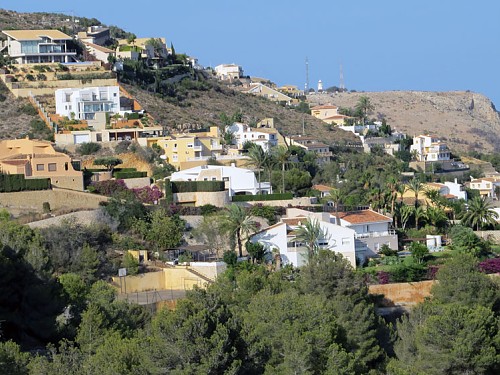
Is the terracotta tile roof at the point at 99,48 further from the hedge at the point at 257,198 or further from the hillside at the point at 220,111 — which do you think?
the hedge at the point at 257,198

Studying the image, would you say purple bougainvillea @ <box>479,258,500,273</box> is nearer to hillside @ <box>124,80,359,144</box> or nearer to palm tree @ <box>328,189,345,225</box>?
palm tree @ <box>328,189,345,225</box>

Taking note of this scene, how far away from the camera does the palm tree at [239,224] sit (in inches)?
2422

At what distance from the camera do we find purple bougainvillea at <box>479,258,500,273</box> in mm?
60406

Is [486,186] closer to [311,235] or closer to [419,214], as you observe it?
[419,214]

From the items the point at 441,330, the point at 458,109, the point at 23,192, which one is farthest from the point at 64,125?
the point at 458,109

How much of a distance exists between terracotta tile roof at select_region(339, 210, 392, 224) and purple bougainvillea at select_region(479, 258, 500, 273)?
5.38m

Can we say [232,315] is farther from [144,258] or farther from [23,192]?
[23,192]

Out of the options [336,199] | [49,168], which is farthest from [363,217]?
[49,168]

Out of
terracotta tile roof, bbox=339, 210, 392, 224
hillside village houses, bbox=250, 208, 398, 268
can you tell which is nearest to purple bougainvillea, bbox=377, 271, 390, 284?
hillside village houses, bbox=250, 208, 398, 268

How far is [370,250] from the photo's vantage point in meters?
63.7

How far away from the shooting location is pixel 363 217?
6488 centimetres

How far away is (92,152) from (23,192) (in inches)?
463

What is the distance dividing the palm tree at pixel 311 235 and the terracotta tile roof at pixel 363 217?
289 centimetres

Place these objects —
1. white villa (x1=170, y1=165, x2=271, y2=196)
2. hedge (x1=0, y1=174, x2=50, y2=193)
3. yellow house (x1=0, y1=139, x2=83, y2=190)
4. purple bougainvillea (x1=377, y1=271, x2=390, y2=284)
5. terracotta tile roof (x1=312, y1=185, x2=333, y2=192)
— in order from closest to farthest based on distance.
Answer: purple bougainvillea (x1=377, y1=271, x2=390, y2=284), hedge (x1=0, y1=174, x2=50, y2=193), yellow house (x1=0, y1=139, x2=83, y2=190), white villa (x1=170, y1=165, x2=271, y2=196), terracotta tile roof (x1=312, y1=185, x2=333, y2=192)
